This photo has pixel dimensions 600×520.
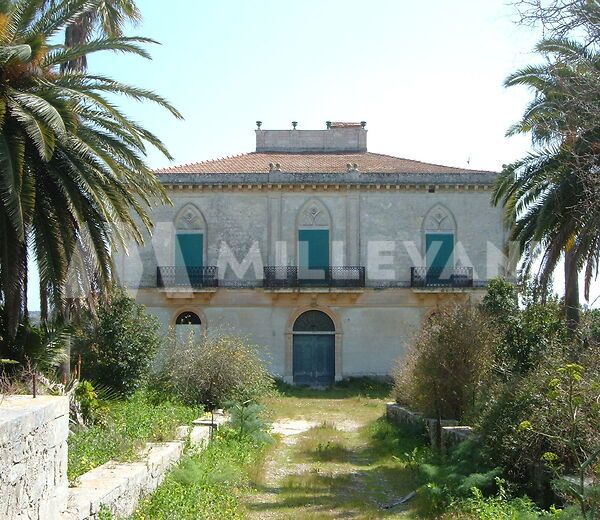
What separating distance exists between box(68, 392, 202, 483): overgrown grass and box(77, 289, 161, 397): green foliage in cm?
189

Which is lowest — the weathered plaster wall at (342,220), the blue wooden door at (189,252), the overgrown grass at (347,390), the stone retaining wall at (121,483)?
the overgrown grass at (347,390)

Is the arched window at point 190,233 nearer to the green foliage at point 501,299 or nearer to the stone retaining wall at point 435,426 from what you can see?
the green foliage at point 501,299

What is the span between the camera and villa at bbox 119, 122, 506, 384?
95.3ft

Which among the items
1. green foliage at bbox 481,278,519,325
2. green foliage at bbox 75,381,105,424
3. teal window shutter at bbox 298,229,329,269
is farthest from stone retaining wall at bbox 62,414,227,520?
teal window shutter at bbox 298,229,329,269

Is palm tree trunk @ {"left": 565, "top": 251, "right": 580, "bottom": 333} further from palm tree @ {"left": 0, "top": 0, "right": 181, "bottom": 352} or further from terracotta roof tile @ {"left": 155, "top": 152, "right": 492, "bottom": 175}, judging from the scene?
terracotta roof tile @ {"left": 155, "top": 152, "right": 492, "bottom": 175}

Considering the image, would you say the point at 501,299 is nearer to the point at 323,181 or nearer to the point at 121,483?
the point at 323,181

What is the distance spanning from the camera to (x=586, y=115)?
9.27 m

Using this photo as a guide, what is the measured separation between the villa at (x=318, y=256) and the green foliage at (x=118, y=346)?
11.4 meters

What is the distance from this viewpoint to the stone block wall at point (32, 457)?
5344 millimetres

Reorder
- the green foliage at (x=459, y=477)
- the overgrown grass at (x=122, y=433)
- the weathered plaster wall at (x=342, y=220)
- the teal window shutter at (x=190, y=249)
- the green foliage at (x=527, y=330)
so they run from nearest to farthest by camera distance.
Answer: the overgrown grass at (x=122, y=433), the green foliage at (x=459, y=477), the green foliage at (x=527, y=330), the teal window shutter at (x=190, y=249), the weathered plaster wall at (x=342, y=220)

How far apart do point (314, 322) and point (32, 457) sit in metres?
23.7

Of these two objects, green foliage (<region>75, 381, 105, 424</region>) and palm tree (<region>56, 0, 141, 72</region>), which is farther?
palm tree (<region>56, 0, 141, 72</region>)

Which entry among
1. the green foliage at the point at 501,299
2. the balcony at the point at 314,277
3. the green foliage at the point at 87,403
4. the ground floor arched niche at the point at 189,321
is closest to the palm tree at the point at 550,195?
the green foliage at the point at 501,299

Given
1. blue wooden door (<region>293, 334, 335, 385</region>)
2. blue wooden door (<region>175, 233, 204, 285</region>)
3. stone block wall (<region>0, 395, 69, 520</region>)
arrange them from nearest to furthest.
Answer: stone block wall (<region>0, 395, 69, 520</region>), blue wooden door (<region>293, 334, 335, 385</region>), blue wooden door (<region>175, 233, 204, 285</region>)
